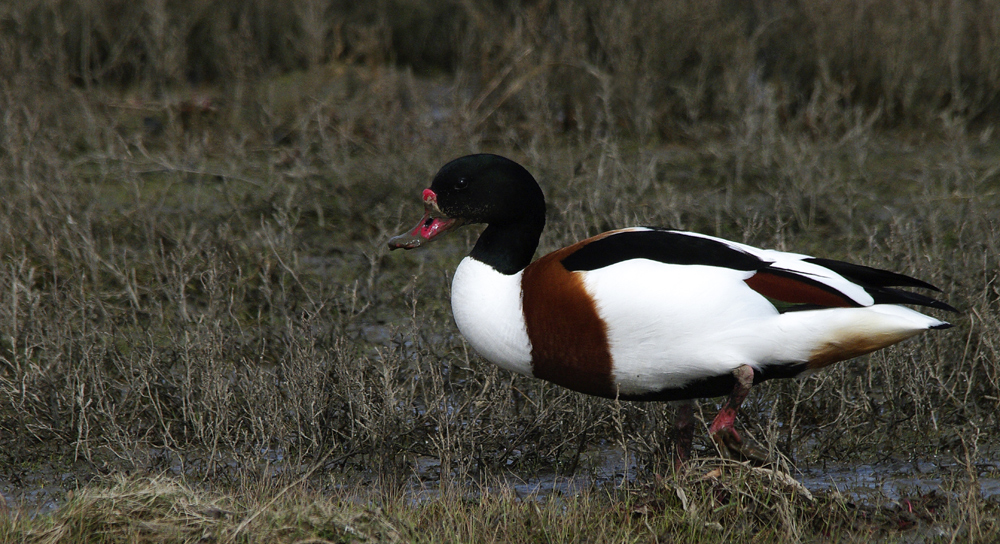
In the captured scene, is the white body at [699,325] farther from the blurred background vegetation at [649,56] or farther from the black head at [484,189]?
the blurred background vegetation at [649,56]

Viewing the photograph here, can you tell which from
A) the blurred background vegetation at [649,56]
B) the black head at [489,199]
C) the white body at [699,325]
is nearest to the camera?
the white body at [699,325]

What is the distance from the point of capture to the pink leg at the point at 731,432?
10.6 ft

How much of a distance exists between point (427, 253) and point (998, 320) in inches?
113

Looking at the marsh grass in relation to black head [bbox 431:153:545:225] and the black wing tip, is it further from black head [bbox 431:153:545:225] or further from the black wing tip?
black head [bbox 431:153:545:225]

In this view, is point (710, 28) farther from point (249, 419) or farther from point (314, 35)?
point (249, 419)

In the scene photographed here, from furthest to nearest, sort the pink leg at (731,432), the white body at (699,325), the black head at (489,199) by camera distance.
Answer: the black head at (489,199), the pink leg at (731,432), the white body at (699,325)

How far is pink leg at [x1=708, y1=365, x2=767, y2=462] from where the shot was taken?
3.24 meters

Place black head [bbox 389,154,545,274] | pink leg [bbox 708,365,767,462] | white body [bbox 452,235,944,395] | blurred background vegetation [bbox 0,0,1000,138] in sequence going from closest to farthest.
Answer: white body [bbox 452,235,944,395]
pink leg [bbox 708,365,767,462]
black head [bbox 389,154,545,274]
blurred background vegetation [bbox 0,0,1000,138]

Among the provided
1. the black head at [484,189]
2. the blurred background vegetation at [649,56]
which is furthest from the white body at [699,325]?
the blurred background vegetation at [649,56]

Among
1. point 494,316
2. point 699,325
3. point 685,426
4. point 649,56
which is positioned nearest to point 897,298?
point 699,325

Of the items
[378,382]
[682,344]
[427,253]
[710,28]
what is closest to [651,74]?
[710,28]

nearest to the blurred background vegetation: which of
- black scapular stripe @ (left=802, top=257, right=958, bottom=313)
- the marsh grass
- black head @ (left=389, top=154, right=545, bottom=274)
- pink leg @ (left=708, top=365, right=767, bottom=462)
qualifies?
the marsh grass

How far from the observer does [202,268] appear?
515 centimetres

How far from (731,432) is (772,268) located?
49 cm
